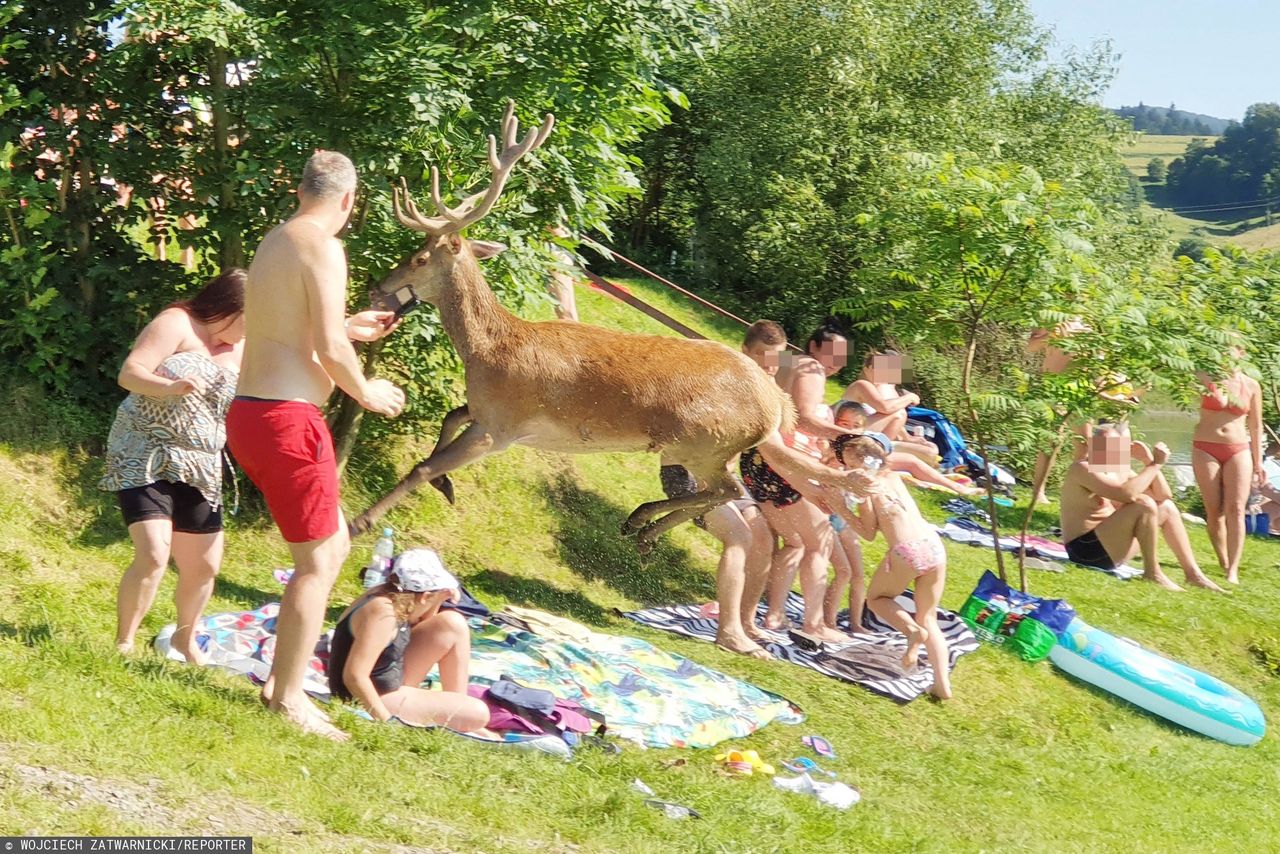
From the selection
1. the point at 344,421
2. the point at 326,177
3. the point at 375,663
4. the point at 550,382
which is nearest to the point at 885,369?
the point at 550,382

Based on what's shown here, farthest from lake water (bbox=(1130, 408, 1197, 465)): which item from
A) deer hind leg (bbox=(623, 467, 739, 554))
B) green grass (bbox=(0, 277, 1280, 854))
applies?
deer hind leg (bbox=(623, 467, 739, 554))

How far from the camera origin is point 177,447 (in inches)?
233

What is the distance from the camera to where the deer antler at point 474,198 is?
744 centimetres

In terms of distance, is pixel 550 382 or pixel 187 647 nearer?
pixel 187 647

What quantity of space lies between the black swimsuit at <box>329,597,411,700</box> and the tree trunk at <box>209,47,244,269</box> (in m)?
3.36

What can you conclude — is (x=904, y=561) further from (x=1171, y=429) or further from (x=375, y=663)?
(x=1171, y=429)

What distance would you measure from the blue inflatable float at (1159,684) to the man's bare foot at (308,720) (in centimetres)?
660

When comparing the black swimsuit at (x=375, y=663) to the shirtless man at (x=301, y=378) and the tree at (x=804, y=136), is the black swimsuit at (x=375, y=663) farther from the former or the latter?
the tree at (x=804, y=136)

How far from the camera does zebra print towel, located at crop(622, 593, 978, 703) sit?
8.98m

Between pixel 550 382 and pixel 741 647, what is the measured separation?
2.60 m

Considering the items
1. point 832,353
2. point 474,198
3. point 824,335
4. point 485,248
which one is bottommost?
point 832,353

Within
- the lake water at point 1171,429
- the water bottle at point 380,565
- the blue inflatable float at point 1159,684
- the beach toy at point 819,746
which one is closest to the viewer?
the water bottle at point 380,565

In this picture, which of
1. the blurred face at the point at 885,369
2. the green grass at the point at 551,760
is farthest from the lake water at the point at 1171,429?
the blurred face at the point at 885,369

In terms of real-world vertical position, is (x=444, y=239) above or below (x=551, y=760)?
above
